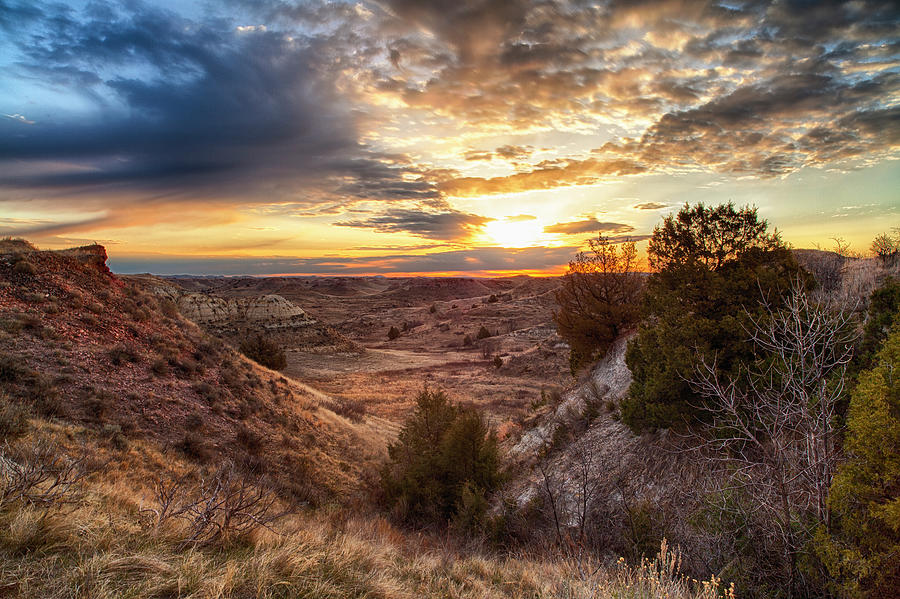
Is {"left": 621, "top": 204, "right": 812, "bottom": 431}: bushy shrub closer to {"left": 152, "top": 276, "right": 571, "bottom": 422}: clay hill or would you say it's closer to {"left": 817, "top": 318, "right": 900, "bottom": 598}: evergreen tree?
{"left": 817, "top": 318, "right": 900, "bottom": 598}: evergreen tree

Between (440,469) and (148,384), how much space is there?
974 centimetres

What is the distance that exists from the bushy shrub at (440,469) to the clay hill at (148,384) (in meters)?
2.29

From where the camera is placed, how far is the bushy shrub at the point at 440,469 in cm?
1030

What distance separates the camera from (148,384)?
12.2m

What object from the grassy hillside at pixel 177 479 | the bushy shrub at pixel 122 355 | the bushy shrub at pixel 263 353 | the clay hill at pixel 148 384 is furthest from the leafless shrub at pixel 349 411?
the bushy shrub at pixel 263 353

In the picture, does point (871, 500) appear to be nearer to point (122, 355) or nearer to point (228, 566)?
point (228, 566)

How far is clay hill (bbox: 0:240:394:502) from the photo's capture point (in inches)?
394

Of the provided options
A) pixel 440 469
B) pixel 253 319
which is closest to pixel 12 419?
pixel 440 469

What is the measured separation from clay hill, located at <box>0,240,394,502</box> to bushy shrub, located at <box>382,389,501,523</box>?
229 centimetres

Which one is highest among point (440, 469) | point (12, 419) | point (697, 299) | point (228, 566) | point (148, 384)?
point (697, 299)

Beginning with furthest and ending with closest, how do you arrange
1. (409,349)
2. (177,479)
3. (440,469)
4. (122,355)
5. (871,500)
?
(409,349) < (122,355) < (440,469) < (177,479) < (871,500)

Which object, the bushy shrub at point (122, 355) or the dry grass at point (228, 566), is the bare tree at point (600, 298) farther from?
the bushy shrub at point (122, 355)

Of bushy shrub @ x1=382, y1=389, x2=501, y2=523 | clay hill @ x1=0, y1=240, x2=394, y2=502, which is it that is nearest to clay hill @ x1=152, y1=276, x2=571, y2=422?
bushy shrub @ x1=382, y1=389, x2=501, y2=523

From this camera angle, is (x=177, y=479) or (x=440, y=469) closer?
(x=177, y=479)
